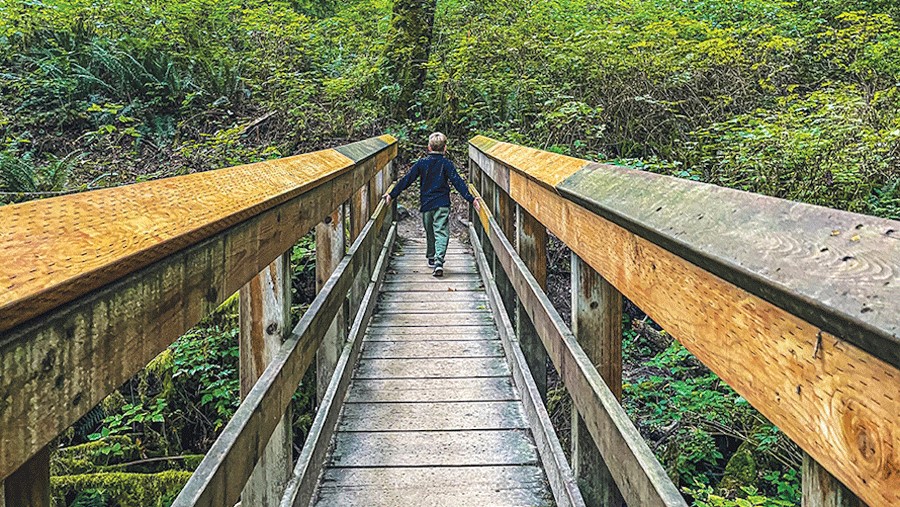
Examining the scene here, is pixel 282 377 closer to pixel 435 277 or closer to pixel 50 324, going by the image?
pixel 50 324

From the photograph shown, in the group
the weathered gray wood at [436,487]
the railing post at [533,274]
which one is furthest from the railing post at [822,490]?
the railing post at [533,274]

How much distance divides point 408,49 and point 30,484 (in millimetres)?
11108

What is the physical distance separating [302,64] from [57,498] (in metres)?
10.0

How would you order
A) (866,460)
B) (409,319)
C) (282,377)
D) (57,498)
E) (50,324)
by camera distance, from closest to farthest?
(866,460)
(50,324)
(282,377)
(57,498)
(409,319)

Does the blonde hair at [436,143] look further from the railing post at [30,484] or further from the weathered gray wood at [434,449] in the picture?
the railing post at [30,484]

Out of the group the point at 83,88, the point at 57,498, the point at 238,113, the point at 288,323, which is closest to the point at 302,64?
the point at 238,113

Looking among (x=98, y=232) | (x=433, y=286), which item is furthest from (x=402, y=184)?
(x=98, y=232)

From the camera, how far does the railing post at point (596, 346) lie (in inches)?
82.8

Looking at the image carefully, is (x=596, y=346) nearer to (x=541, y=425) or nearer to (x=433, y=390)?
(x=541, y=425)

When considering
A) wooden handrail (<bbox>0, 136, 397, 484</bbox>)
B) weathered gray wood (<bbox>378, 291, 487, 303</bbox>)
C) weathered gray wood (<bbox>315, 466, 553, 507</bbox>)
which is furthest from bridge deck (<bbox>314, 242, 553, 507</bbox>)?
wooden handrail (<bbox>0, 136, 397, 484</bbox>)

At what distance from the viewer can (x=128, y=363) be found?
1.00 metres

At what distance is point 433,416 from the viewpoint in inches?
133

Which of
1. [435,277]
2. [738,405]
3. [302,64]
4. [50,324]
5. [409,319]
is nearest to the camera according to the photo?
[50,324]

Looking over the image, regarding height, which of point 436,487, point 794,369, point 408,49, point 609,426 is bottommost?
point 436,487
